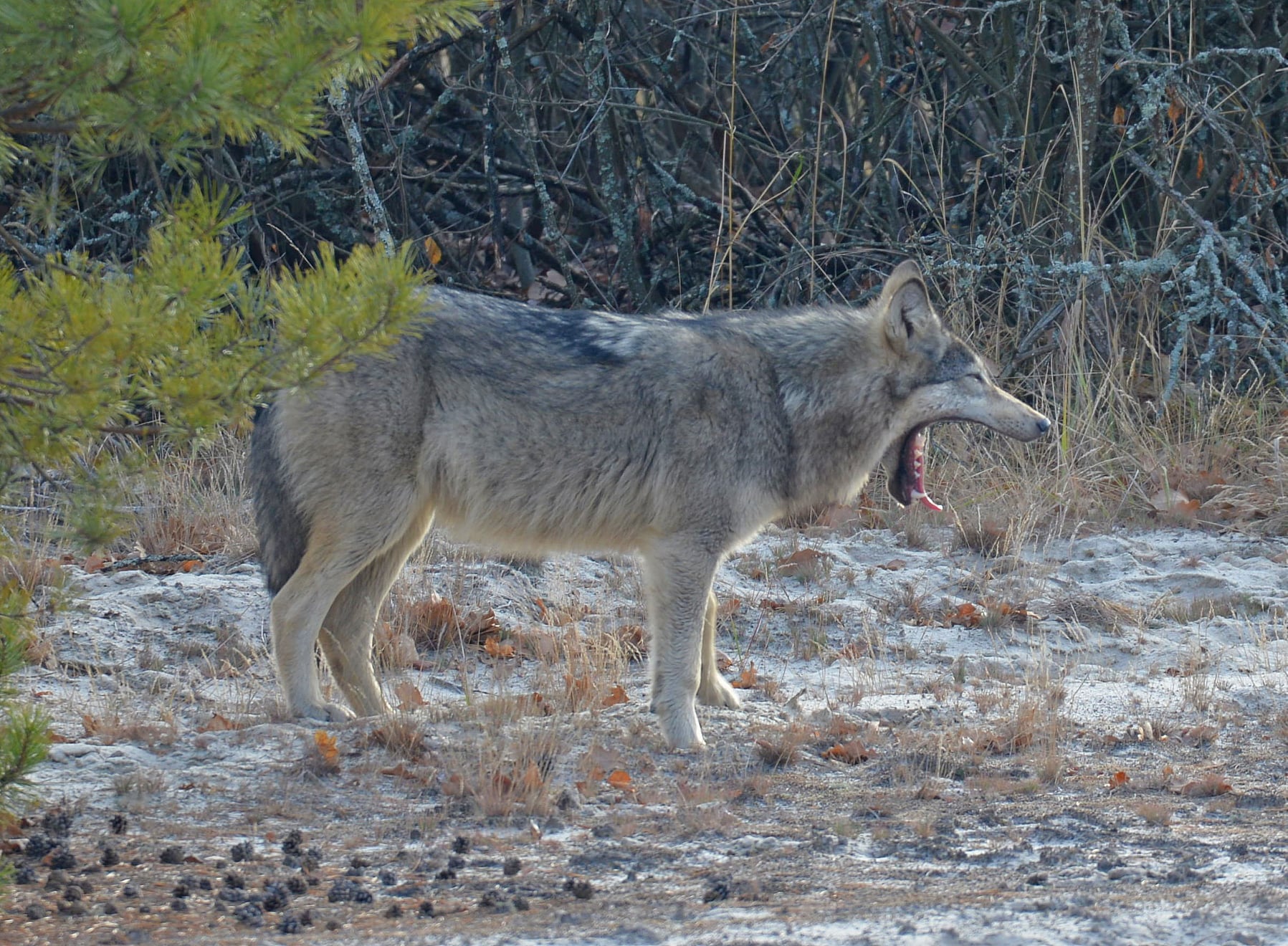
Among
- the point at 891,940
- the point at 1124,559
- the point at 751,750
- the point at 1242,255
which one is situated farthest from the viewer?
the point at 1242,255

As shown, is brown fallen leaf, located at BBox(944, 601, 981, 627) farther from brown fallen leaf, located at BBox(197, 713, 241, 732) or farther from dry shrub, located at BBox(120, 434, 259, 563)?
dry shrub, located at BBox(120, 434, 259, 563)

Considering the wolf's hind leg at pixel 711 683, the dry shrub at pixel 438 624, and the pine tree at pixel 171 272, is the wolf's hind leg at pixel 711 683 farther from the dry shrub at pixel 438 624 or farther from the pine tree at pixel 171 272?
the pine tree at pixel 171 272

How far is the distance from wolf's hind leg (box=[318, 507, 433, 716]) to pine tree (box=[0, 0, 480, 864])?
2.34 m

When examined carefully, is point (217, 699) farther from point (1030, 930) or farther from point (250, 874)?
point (1030, 930)

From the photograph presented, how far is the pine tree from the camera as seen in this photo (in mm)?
2881

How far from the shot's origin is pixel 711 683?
5.89 m

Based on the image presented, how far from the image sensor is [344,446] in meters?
5.36

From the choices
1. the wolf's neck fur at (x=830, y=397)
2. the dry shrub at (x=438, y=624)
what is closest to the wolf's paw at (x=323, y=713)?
the dry shrub at (x=438, y=624)

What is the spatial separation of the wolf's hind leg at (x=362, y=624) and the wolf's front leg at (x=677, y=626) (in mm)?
981

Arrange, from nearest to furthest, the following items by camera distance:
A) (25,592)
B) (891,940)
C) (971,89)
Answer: (891,940)
(25,592)
(971,89)

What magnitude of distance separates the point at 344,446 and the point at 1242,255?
638 centimetres

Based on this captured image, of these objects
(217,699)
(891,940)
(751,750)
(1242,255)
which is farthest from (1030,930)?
(1242,255)

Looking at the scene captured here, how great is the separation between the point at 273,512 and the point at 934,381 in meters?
2.77

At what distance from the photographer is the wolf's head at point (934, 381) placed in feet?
19.4
